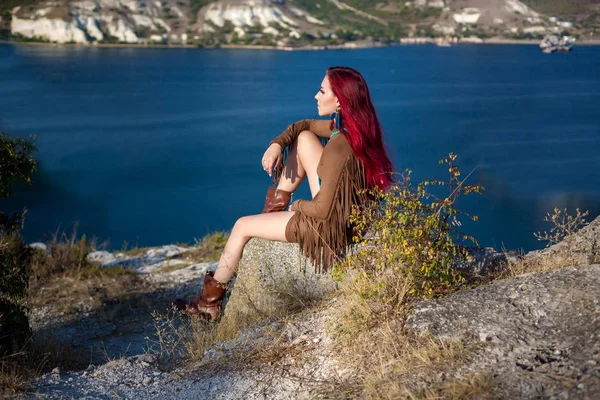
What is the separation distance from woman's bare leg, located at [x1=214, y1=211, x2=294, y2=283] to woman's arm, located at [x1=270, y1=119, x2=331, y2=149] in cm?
50

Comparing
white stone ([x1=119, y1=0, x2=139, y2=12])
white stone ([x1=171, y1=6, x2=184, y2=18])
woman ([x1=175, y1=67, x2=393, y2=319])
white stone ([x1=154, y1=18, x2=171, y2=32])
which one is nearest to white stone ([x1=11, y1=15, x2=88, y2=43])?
white stone ([x1=119, y1=0, x2=139, y2=12])

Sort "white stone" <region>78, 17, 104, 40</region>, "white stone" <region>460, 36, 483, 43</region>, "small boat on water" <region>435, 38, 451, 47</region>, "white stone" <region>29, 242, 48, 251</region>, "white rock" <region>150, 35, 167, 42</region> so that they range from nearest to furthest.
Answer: "white stone" <region>29, 242, 48, 251</region> → "white stone" <region>78, 17, 104, 40</region> → "white rock" <region>150, 35, 167, 42</region> → "white stone" <region>460, 36, 483, 43</region> → "small boat on water" <region>435, 38, 451, 47</region>

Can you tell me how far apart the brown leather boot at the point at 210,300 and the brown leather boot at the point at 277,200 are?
1.90 ft

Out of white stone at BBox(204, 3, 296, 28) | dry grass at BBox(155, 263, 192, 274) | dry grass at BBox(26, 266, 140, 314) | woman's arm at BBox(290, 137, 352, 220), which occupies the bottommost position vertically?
dry grass at BBox(155, 263, 192, 274)

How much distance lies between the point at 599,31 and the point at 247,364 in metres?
45.3

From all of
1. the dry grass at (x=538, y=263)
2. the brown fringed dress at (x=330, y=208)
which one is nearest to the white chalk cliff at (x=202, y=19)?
the dry grass at (x=538, y=263)

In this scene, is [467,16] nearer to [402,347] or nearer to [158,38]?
[158,38]

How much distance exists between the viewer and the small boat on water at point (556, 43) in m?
44.8

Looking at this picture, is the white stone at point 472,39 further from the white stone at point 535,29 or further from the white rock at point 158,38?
→ the white rock at point 158,38

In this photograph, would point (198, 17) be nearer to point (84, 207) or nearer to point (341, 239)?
point (84, 207)

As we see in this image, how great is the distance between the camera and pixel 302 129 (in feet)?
13.9

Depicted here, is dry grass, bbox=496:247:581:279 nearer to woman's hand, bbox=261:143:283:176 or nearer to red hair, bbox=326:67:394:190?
red hair, bbox=326:67:394:190

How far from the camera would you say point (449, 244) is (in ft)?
10.9

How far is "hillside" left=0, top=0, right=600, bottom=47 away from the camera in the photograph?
5384 centimetres
